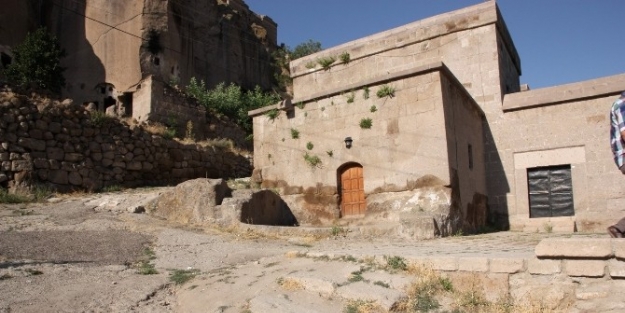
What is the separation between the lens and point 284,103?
504 inches

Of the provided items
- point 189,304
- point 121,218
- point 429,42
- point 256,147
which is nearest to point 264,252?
point 189,304

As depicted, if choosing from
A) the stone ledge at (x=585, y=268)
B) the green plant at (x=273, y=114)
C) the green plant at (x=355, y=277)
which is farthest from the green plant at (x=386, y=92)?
the stone ledge at (x=585, y=268)

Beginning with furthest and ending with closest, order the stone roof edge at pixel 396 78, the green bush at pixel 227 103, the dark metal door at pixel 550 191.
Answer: the green bush at pixel 227 103, the dark metal door at pixel 550 191, the stone roof edge at pixel 396 78

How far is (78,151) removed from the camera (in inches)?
507

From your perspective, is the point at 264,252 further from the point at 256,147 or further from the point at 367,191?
the point at 256,147

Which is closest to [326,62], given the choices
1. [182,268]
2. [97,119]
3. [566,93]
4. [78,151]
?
[566,93]

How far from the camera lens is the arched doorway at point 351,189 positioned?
1132 centimetres

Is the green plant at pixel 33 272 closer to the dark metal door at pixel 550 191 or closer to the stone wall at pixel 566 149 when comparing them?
the stone wall at pixel 566 149

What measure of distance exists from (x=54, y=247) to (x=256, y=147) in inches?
278

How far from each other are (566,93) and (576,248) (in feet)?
31.9

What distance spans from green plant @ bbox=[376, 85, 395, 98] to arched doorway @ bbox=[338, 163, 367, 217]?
1825mm

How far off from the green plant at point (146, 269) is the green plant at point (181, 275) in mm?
249

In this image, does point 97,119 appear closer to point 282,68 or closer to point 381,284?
point 381,284

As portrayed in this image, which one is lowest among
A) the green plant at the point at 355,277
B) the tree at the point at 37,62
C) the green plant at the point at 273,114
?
the green plant at the point at 355,277
